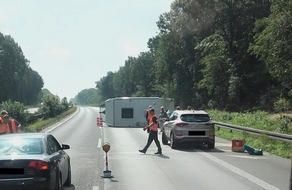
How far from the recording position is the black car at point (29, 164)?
26.6ft

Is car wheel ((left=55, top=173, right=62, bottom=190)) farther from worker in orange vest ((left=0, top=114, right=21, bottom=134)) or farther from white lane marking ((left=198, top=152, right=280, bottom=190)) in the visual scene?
worker in orange vest ((left=0, top=114, right=21, bottom=134))

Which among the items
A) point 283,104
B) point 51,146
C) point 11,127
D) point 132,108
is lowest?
point 51,146

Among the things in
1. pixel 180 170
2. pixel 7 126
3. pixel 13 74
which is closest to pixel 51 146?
pixel 180 170

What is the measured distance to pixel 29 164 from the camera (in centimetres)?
816

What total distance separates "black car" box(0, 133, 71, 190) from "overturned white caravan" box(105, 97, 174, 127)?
31.2 meters

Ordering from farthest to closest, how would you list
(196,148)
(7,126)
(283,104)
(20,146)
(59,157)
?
(283,104), (196,148), (7,126), (59,157), (20,146)

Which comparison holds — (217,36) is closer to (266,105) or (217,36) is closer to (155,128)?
(266,105)

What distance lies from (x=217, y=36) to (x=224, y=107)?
825 cm

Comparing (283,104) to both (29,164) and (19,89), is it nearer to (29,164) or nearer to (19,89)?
(29,164)

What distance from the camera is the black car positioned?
8.09 metres

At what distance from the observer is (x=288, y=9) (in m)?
28.8

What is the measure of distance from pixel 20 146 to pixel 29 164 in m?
0.84

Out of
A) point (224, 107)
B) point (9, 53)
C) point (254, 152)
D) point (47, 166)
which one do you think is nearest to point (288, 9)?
point (254, 152)

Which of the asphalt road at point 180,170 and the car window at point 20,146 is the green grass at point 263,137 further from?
the car window at point 20,146
